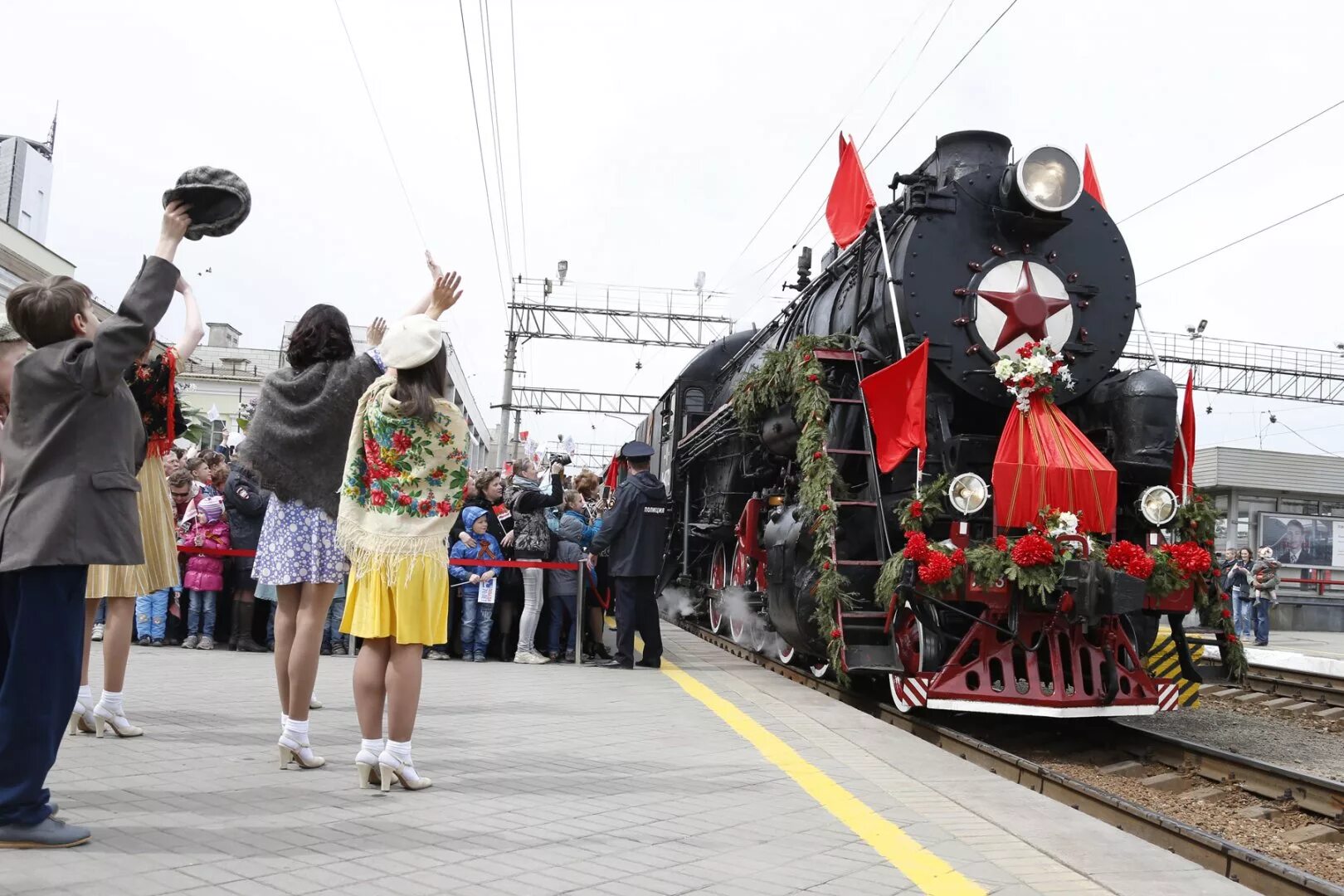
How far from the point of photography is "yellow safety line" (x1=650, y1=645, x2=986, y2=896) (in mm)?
3404

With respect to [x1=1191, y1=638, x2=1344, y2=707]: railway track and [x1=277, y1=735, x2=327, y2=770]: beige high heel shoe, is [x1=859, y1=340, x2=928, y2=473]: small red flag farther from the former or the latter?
[x1=277, y1=735, x2=327, y2=770]: beige high heel shoe

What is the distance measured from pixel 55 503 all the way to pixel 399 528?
1.21 m

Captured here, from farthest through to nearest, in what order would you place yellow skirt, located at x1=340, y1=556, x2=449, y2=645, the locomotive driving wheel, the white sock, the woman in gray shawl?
the locomotive driving wheel < the woman in gray shawl < the white sock < yellow skirt, located at x1=340, y1=556, x2=449, y2=645

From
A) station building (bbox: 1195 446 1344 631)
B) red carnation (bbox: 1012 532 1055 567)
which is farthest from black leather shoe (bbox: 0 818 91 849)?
station building (bbox: 1195 446 1344 631)

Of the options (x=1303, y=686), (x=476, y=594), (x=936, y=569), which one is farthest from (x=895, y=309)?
(x=1303, y=686)

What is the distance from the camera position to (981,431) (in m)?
8.23

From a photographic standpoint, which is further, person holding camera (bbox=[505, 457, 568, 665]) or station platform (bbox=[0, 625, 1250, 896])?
person holding camera (bbox=[505, 457, 568, 665])

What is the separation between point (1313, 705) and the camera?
32.6ft

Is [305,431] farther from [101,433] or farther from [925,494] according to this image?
[925,494]

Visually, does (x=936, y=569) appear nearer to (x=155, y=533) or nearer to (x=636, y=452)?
(x=636, y=452)

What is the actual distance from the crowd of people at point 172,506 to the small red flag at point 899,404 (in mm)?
3486

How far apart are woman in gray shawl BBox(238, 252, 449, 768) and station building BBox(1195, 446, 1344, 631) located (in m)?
24.8

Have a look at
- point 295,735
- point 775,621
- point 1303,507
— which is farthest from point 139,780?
point 1303,507

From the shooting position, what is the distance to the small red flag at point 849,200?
8.76 meters
